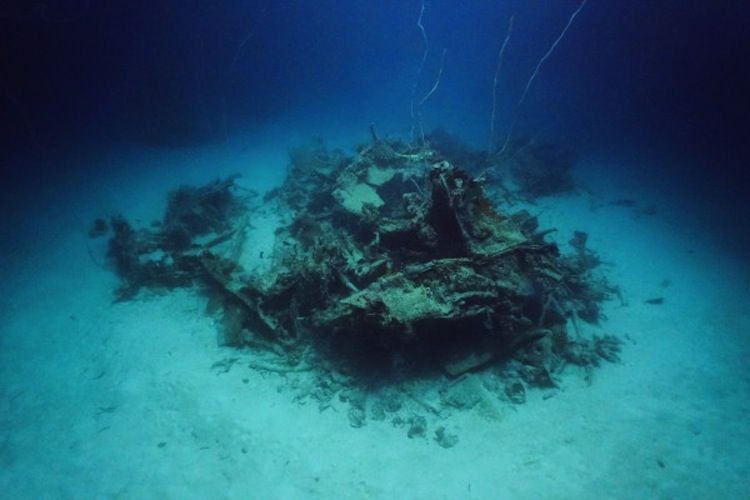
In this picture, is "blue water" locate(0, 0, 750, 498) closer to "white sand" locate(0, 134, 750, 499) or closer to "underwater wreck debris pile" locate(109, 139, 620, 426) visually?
"white sand" locate(0, 134, 750, 499)

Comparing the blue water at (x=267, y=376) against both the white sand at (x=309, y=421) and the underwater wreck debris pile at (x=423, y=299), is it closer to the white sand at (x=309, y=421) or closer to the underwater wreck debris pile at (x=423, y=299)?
the white sand at (x=309, y=421)

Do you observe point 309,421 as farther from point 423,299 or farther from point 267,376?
point 423,299

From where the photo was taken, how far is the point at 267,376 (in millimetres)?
6859

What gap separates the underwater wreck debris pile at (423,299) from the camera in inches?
237

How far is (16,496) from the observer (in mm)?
5504

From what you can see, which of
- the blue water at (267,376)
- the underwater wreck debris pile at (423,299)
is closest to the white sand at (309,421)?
the blue water at (267,376)

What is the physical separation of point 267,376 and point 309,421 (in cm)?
124

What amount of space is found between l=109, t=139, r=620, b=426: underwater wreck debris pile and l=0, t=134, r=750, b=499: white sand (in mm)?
556

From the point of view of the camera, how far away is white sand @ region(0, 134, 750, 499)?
533 cm

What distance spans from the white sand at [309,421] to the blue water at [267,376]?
0.03m

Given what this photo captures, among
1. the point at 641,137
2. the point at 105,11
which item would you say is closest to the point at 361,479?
the point at 641,137

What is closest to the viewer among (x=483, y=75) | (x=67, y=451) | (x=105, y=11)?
(x=67, y=451)

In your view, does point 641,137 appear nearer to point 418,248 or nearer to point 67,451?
point 418,248

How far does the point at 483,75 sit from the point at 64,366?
2575 inches
